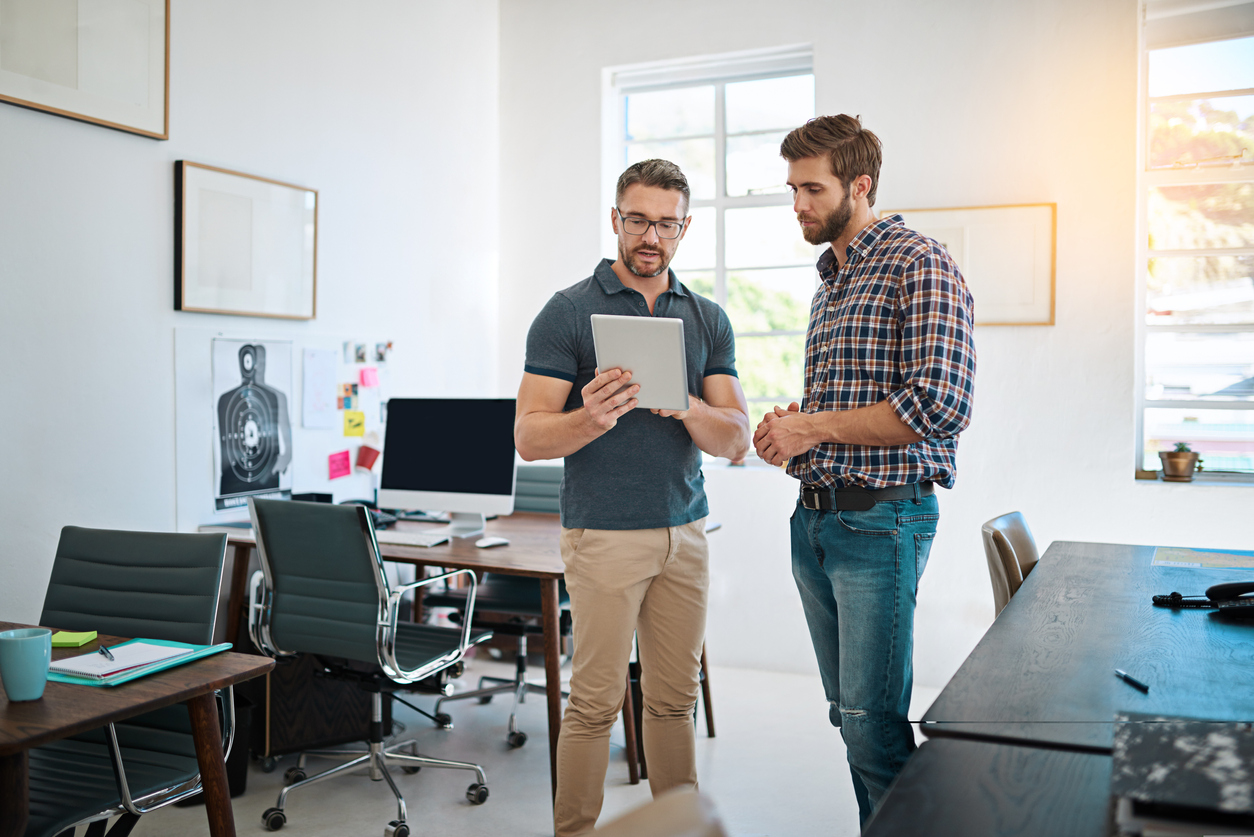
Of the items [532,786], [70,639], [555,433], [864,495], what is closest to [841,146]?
[864,495]

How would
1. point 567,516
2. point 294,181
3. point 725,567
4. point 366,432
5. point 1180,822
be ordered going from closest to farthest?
point 1180,822
point 567,516
point 294,181
point 366,432
point 725,567

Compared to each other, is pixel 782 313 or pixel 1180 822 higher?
pixel 782 313

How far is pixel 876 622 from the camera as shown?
5.44 feet

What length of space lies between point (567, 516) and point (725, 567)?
7.61 feet

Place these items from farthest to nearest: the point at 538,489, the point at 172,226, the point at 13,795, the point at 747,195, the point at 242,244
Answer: the point at 747,195
the point at 538,489
the point at 242,244
the point at 172,226
the point at 13,795

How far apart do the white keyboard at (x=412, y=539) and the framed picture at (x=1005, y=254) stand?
2238mm

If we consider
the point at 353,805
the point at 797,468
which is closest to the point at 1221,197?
the point at 797,468

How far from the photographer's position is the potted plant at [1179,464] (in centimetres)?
351

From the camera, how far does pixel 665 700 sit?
204cm

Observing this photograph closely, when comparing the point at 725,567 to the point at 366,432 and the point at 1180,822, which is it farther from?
the point at 1180,822

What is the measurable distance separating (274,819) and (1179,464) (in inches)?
131

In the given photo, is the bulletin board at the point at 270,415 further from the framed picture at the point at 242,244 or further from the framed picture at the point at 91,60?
the framed picture at the point at 91,60

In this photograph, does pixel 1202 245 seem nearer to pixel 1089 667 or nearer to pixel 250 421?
pixel 1089 667

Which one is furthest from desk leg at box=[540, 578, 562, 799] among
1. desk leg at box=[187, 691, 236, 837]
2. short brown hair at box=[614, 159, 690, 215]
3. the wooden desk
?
short brown hair at box=[614, 159, 690, 215]
